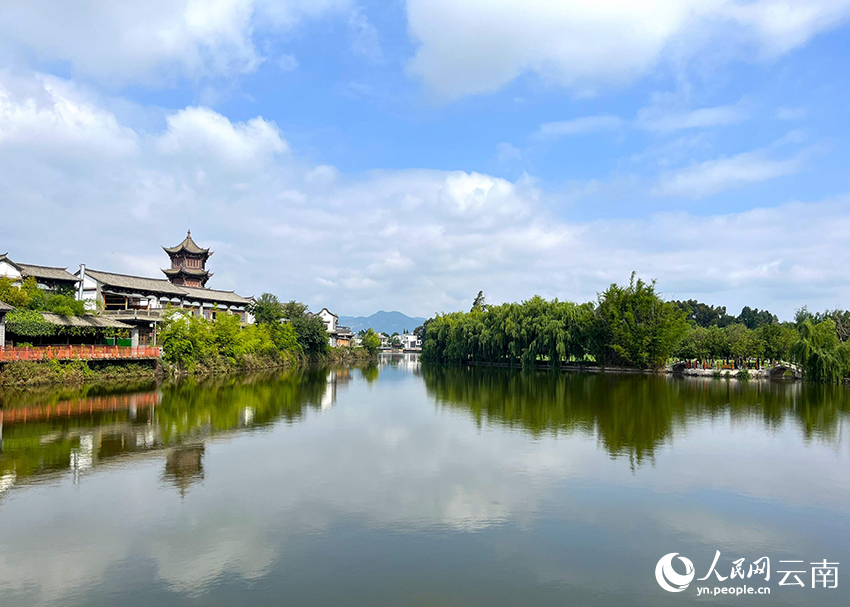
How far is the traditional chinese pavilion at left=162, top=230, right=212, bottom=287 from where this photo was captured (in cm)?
4300

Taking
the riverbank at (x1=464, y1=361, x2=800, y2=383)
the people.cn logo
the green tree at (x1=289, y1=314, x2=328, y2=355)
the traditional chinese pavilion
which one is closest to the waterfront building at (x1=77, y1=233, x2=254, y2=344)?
the traditional chinese pavilion

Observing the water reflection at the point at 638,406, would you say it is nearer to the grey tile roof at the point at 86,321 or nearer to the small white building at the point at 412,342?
the grey tile roof at the point at 86,321

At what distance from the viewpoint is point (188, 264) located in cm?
4397

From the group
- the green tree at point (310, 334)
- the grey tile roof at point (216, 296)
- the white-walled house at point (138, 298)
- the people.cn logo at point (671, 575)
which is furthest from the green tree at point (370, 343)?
the people.cn logo at point (671, 575)

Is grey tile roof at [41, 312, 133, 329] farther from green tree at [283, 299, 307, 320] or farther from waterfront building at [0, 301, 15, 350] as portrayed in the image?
green tree at [283, 299, 307, 320]

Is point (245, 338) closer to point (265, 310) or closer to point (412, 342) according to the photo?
point (265, 310)

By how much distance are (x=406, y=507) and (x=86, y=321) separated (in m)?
23.9

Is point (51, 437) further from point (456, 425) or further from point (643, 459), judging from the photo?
point (643, 459)

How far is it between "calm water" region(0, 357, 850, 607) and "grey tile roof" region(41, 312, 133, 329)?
36.0 feet

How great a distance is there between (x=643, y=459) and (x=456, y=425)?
5119mm

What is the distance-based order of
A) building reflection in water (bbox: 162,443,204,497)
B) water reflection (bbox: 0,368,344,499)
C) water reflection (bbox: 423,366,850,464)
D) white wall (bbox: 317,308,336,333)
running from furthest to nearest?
white wall (bbox: 317,308,336,333)
water reflection (bbox: 423,366,850,464)
water reflection (bbox: 0,368,344,499)
building reflection in water (bbox: 162,443,204,497)

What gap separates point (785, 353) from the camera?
34.2 m

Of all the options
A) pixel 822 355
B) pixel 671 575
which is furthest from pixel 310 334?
pixel 671 575

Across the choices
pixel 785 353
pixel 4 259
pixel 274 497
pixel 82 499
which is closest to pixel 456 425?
pixel 274 497
